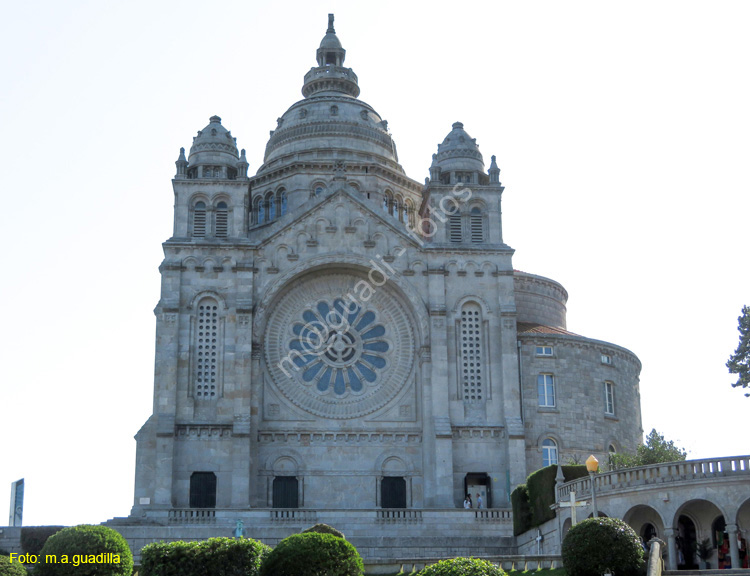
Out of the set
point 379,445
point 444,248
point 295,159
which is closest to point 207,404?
point 379,445

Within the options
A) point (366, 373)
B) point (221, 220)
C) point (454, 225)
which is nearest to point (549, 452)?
point (366, 373)

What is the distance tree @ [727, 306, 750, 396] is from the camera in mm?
44562

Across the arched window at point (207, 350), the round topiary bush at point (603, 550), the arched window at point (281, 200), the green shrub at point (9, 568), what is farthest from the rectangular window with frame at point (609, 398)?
the green shrub at point (9, 568)

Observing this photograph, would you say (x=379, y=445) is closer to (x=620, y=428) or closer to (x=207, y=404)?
(x=207, y=404)

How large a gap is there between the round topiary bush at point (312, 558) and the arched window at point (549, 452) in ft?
86.8

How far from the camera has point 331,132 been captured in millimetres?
69438

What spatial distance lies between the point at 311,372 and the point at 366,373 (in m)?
2.67

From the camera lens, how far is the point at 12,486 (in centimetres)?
4731

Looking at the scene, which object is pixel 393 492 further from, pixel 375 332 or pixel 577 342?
pixel 577 342

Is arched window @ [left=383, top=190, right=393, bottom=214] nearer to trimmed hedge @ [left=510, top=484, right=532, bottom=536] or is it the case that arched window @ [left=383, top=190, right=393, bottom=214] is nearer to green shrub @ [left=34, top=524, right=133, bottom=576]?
trimmed hedge @ [left=510, top=484, right=532, bottom=536]

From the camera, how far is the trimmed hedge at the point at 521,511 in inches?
1884

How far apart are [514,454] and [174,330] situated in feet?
55.2

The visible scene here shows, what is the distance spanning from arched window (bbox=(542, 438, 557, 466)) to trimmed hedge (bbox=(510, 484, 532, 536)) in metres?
9.44

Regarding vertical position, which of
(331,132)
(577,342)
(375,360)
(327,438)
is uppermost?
(331,132)
